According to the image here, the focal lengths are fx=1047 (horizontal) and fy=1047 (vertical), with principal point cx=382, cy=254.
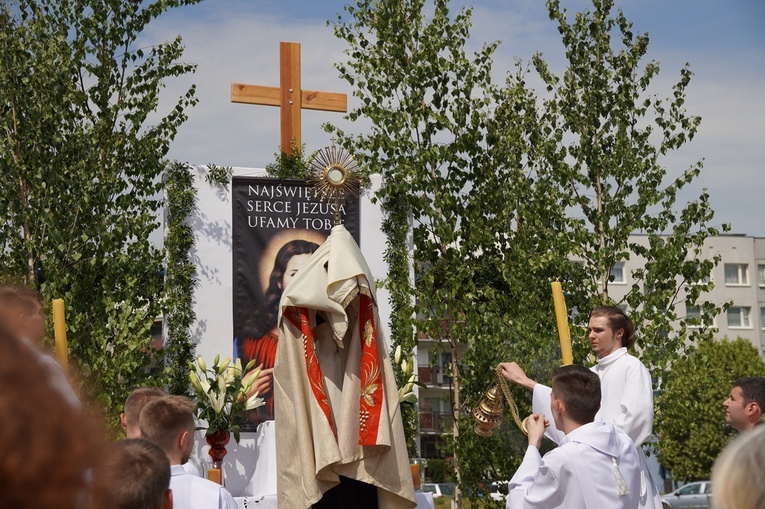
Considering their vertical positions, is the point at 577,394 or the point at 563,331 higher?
the point at 563,331

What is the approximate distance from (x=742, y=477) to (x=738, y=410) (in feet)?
13.7

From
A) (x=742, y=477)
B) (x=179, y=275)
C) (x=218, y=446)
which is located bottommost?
(x=218, y=446)

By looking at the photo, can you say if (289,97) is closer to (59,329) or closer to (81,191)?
(81,191)

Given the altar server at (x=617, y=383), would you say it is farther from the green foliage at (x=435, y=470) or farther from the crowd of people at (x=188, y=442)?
the green foliage at (x=435, y=470)

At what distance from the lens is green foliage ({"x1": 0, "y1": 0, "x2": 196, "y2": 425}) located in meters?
9.20

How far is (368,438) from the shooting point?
5582 millimetres

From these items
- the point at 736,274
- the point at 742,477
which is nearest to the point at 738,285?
the point at 736,274

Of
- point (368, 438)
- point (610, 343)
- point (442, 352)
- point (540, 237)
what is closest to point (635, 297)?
point (540, 237)

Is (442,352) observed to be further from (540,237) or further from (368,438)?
(368,438)

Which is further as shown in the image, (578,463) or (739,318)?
(739,318)

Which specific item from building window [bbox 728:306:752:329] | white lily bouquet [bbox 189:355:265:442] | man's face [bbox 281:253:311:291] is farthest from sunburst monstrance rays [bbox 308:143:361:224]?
building window [bbox 728:306:752:329]

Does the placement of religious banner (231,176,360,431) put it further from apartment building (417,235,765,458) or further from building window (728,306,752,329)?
building window (728,306,752,329)

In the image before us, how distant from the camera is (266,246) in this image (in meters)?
10.2

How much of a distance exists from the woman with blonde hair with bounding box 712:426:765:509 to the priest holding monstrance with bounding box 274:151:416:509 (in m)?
3.95
